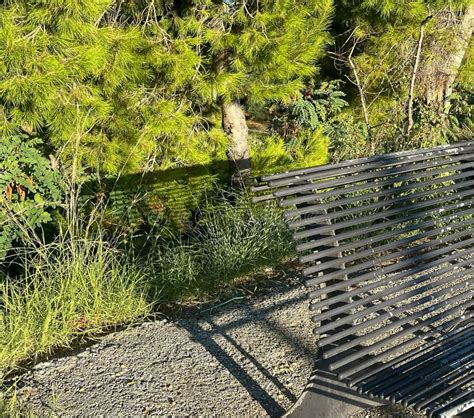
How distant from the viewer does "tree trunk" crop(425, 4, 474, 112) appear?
847cm

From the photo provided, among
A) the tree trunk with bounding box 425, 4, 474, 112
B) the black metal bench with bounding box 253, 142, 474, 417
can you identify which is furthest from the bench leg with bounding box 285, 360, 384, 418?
the tree trunk with bounding box 425, 4, 474, 112

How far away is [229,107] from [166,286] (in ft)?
8.78

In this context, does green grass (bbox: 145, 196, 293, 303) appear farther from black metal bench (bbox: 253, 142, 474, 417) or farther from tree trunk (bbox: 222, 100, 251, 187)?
black metal bench (bbox: 253, 142, 474, 417)

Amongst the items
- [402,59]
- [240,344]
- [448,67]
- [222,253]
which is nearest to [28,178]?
[222,253]

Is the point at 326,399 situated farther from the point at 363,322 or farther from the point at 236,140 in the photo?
the point at 236,140

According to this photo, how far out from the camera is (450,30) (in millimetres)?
8414

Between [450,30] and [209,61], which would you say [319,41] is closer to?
[209,61]

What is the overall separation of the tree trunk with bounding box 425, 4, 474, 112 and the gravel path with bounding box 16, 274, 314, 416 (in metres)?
5.64

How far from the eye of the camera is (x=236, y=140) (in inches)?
261

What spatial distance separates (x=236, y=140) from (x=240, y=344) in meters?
3.44

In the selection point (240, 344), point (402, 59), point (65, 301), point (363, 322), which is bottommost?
point (240, 344)

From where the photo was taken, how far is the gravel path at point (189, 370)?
9.63 ft

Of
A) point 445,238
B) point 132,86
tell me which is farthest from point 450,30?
point 445,238

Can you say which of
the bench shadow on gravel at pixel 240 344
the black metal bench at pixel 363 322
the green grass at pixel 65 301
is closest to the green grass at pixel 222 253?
the green grass at pixel 65 301
